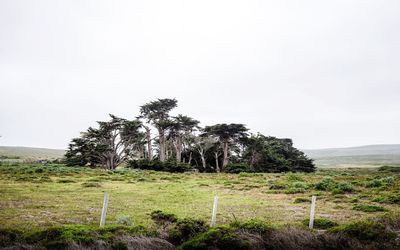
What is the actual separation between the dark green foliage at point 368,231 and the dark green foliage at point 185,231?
362cm

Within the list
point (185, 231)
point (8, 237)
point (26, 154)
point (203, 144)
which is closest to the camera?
point (8, 237)

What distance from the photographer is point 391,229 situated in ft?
25.0

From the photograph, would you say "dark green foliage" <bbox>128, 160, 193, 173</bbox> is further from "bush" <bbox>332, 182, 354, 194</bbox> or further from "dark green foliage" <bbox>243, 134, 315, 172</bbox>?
"bush" <bbox>332, 182, 354, 194</bbox>

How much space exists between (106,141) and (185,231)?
38.7m

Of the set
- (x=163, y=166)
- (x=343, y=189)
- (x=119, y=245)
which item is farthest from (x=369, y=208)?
(x=163, y=166)

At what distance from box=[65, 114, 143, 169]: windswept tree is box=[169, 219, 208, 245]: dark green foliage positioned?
36.6m

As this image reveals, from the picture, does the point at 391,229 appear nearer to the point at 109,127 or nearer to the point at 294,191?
the point at 294,191

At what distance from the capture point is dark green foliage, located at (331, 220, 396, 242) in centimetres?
711

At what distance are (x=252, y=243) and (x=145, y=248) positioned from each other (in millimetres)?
2480

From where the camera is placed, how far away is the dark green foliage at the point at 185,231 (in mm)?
7066

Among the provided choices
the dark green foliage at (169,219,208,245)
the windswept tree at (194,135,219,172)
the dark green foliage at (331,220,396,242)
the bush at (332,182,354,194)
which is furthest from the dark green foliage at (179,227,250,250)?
the windswept tree at (194,135,219,172)

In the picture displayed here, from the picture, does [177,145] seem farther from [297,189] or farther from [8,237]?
[8,237]

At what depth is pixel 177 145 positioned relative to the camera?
50562 millimetres

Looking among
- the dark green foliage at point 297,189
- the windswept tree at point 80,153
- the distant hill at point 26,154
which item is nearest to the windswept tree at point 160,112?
the windswept tree at point 80,153
